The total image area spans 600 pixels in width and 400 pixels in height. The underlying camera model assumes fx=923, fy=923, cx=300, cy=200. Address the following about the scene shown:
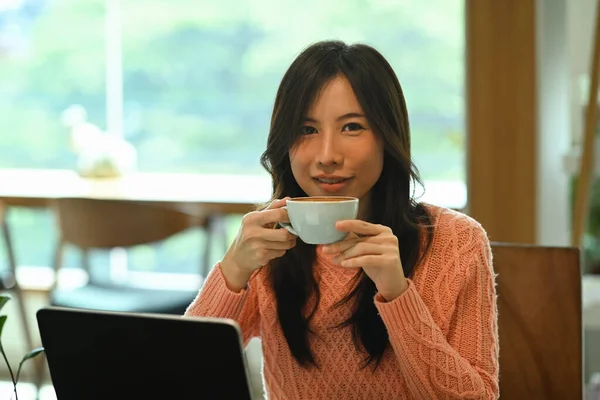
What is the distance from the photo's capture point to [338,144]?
4.39 ft

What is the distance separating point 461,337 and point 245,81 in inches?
103

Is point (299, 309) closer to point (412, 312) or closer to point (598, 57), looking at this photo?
point (412, 312)

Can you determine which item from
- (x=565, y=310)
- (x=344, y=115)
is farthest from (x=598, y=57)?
(x=344, y=115)

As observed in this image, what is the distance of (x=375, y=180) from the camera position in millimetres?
1393

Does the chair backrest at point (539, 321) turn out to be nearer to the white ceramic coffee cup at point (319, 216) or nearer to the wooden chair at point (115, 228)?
the white ceramic coffee cup at point (319, 216)

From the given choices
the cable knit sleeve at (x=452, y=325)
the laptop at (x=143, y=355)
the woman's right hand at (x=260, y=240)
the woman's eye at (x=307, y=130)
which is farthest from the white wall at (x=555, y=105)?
the laptop at (x=143, y=355)

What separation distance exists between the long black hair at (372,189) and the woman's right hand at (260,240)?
14 cm

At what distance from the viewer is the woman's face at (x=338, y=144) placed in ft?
4.40

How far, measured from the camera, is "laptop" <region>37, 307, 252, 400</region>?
88 centimetres

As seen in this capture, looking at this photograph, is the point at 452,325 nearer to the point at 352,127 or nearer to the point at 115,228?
the point at 352,127

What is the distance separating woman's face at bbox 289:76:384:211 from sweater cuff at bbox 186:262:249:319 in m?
0.19

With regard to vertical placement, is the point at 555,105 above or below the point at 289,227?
above

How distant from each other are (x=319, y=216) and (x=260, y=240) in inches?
6.3

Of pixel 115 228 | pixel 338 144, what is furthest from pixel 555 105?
Answer: pixel 338 144
